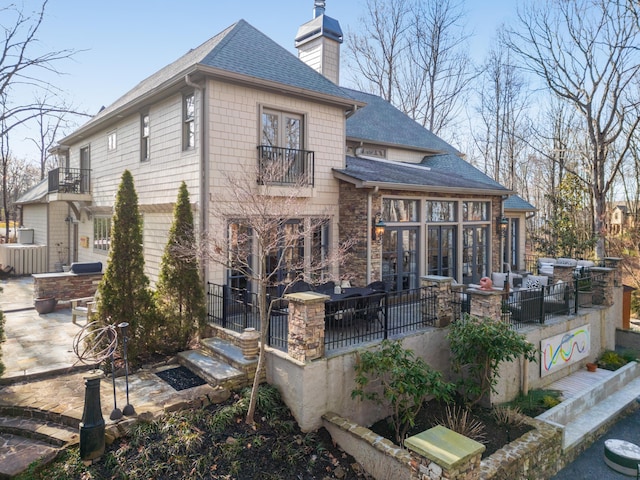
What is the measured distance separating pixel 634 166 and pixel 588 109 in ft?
38.5

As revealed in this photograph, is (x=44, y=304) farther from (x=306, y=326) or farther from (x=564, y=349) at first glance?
(x=564, y=349)

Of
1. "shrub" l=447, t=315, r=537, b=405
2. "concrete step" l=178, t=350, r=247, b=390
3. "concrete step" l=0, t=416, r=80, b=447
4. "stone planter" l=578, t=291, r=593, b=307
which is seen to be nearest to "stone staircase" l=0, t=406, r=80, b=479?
"concrete step" l=0, t=416, r=80, b=447

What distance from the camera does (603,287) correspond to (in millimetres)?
11484

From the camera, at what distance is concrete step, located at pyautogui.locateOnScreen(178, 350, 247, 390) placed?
6703 mm

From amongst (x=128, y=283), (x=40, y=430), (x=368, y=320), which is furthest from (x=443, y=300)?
(x=40, y=430)

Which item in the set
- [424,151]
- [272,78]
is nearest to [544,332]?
[272,78]

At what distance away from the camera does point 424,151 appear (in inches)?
696

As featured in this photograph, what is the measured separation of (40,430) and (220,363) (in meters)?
2.72

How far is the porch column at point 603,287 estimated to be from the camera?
452 inches

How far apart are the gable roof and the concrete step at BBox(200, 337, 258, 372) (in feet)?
18.5

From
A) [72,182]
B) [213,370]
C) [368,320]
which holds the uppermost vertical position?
[72,182]

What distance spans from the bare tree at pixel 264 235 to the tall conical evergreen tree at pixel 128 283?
136 centimetres

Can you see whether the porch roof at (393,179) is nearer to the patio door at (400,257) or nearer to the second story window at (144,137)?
the patio door at (400,257)

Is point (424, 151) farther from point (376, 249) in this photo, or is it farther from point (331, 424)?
point (331, 424)
